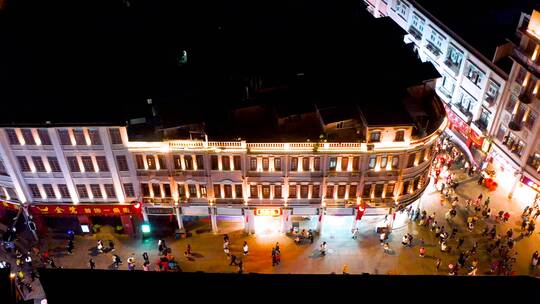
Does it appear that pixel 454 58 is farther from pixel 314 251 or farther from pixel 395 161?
pixel 314 251

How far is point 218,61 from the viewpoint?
66.8m

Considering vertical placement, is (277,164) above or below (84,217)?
above

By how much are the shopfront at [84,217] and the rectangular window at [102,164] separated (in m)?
4.80

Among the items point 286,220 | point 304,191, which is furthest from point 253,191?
point 286,220

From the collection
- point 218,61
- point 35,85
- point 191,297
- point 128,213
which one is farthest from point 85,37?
point 191,297

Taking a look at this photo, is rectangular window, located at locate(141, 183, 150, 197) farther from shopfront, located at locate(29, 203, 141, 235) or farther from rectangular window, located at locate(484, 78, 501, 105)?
rectangular window, located at locate(484, 78, 501, 105)

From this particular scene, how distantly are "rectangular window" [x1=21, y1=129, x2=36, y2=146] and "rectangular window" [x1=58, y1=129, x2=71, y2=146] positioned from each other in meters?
2.82

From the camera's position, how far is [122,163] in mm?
57594

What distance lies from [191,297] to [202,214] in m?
24.5

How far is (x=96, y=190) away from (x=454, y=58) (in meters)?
46.8

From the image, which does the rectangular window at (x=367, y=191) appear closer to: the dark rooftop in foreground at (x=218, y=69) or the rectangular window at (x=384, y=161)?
the rectangular window at (x=384, y=161)

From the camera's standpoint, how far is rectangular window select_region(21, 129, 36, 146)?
5477cm

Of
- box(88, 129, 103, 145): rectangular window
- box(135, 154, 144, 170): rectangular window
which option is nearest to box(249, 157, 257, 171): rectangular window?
box(135, 154, 144, 170): rectangular window

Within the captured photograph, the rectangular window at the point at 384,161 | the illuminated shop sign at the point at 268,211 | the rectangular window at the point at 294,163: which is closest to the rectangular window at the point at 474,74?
the rectangular window at the point at 384,161
